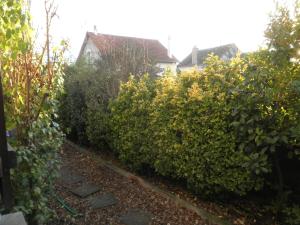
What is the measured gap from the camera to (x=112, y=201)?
13.9 feet

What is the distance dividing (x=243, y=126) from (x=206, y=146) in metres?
0.66

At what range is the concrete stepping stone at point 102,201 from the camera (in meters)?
4.08

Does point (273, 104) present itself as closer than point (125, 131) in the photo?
Yes

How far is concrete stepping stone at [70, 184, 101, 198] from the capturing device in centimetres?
445

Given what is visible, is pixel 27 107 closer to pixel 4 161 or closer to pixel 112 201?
pixel 4 161

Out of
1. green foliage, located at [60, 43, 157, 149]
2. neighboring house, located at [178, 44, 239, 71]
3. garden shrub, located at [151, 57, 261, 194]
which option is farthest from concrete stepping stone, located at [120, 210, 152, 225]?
neighboring house, located at [178, 44, 239, 71]

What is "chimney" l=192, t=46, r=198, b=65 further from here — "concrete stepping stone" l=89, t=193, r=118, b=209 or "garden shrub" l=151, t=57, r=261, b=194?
"concrete stepping stone" l=89, t=193, r=118, b=209

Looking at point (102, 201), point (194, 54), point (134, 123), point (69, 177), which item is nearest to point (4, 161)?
point (102, 201)

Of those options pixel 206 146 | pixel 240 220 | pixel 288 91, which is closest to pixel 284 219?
pixel 240 220

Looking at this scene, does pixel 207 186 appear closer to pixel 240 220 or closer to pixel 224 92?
pixel 240 220

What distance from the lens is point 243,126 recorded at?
326 cm

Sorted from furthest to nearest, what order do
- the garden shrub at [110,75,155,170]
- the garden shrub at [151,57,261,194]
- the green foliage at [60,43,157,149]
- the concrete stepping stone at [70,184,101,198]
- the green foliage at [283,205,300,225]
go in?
1. the green foliage at [60,43,157,149]
2. the garden shrub at [110,75,155,170]
3. the concrete stepping stone at [70,184,101,198]
4. the garden shrub at [151,57,261,194]
5. the green foliage at [283,205,300,225]

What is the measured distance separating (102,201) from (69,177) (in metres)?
1.29

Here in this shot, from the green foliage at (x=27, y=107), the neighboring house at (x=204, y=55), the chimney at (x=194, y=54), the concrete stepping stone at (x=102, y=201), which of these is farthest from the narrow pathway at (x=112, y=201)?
the chimney at (x=194, y=54)
